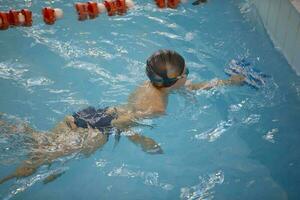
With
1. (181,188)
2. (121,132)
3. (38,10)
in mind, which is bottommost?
(181,188)

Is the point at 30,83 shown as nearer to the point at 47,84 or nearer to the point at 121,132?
the point at 47,84

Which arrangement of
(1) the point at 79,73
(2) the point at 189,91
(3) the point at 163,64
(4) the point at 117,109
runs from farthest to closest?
(1) the point at 79,73 < (2) the point at 189,91 < (4) the point at 117,109 < (3) the point at 163,64

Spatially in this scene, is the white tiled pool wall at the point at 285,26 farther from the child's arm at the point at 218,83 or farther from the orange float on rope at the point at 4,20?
the orange float on rope at the point at 4,20

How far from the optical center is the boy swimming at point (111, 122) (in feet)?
13.7

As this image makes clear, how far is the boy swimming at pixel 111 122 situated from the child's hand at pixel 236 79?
1.70 feet

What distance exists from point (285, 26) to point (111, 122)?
3141 mm

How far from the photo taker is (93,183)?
14.2 ft

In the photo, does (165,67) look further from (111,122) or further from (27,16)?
(27,16)

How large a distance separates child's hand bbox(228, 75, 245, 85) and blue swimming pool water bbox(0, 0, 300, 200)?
1.50 feet

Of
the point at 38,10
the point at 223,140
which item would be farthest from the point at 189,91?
the point at 38,10

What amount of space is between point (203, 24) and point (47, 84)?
3.12 metres

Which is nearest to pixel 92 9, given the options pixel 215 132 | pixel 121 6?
pixel 121 6

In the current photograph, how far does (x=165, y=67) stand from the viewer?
416 cm

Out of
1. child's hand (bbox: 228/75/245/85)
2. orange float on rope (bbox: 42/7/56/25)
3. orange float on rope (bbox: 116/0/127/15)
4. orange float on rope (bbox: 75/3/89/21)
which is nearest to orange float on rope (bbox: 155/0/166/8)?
orange float on rope (bbox: 116/0/127/15)
